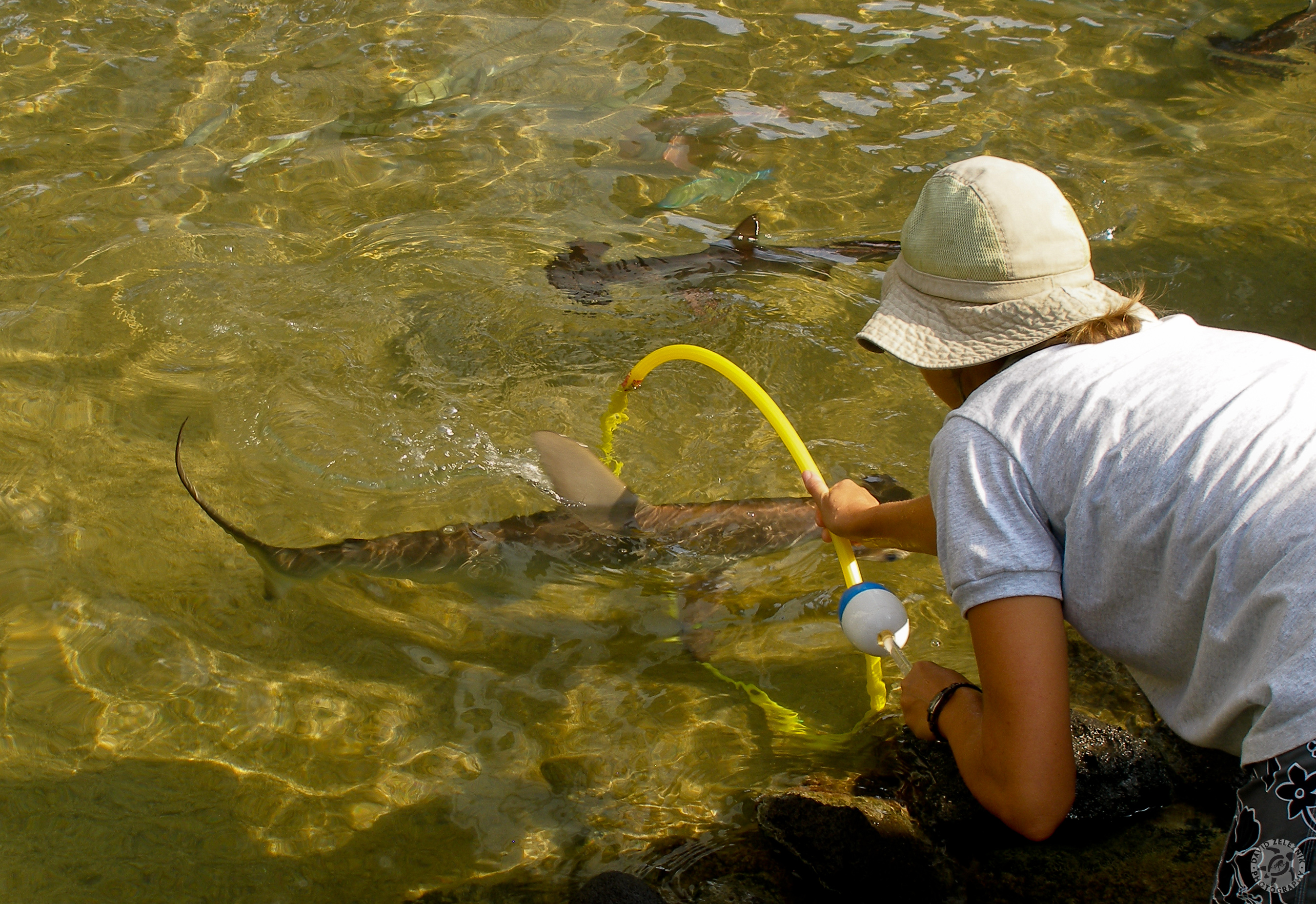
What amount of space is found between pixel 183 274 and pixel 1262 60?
8883 mm

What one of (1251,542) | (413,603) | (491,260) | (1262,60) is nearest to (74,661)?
(413,603)

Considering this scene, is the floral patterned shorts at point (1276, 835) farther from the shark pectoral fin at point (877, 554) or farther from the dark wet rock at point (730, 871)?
the shark pectoral fin at point (877, 554)

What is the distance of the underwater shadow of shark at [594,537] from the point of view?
166 inches

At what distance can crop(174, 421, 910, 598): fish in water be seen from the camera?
167 inches

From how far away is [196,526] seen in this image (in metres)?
4.42

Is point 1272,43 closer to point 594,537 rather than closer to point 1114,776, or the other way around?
point 594,537

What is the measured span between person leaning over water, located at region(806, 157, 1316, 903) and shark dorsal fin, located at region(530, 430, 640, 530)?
7.05ft

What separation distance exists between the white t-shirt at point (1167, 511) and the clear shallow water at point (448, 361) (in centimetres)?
152

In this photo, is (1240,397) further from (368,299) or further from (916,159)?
(916,159)

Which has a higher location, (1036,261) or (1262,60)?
(1036,261)

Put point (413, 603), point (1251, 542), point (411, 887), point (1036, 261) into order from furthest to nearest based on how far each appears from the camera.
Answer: point (413, 603), point (411, 887), point (1036, 261), point (1251, 542)

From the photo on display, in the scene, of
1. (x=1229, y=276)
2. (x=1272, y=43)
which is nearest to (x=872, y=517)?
(x=1229, y=276)

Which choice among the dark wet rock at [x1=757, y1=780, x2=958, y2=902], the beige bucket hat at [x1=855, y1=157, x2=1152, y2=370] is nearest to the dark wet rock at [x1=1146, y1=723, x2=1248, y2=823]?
the dark wet rock at [x1=757, y1=780, x2=958, y2=902]

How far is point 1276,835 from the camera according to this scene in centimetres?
171
